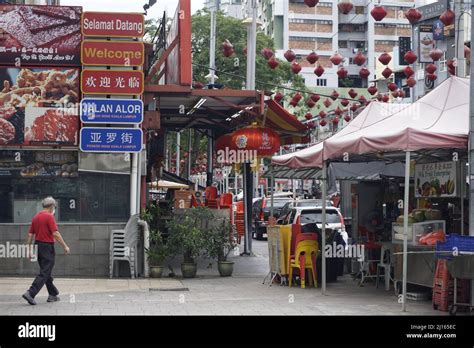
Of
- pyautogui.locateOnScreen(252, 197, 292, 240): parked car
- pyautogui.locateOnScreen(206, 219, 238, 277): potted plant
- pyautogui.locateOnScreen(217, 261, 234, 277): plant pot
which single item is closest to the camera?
pyautogui.locateOnScreen(206, 219, 238, 277): potted plant

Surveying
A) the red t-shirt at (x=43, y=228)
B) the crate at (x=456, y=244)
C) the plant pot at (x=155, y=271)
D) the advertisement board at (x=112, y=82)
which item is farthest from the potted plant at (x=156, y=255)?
the crate at (x=456, y=244)

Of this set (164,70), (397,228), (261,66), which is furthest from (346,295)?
(261,66)

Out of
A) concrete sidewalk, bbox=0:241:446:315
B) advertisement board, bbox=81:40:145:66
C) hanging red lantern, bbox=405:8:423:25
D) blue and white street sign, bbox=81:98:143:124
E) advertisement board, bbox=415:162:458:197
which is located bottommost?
concrete sidewalk, bbox=0:241:446:315

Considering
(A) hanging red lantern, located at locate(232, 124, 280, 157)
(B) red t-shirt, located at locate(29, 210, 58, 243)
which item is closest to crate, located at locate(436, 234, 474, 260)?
(B) red t-shirt, located at locate(29, 210, 58, 243)

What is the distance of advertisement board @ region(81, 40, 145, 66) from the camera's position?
61.1 ft

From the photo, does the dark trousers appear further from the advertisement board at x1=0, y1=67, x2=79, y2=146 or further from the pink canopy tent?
the pink canopy tent

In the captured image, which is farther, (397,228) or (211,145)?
(211,145)

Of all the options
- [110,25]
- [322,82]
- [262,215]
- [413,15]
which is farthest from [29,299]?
[322,82]

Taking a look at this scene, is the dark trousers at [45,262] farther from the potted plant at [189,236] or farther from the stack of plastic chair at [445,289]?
the stack of plastic chair at [445,289]

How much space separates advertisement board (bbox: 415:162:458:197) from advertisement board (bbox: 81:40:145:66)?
6484mm

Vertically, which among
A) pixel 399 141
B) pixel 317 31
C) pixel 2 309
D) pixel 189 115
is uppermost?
pixel 317 31

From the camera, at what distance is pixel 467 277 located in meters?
12.7
